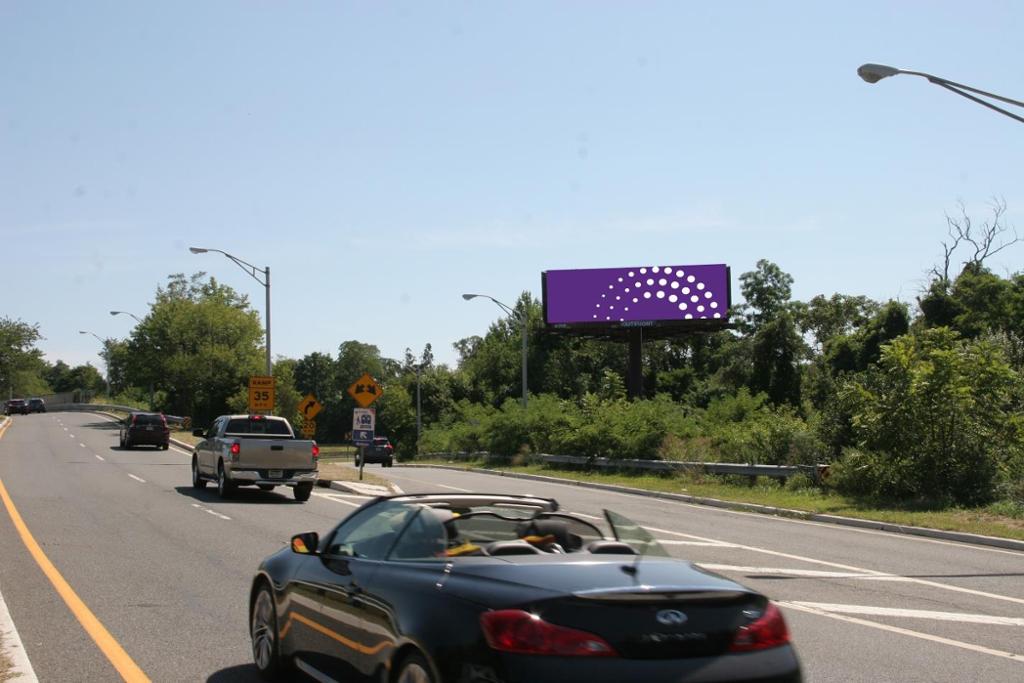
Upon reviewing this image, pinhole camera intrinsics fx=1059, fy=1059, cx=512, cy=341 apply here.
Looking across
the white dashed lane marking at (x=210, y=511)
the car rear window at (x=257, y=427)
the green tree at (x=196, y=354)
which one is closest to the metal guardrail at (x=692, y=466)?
the car rear window at (x=257, y=427)

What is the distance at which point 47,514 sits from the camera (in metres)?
19.4

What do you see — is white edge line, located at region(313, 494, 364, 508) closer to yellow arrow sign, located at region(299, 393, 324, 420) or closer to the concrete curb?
the concrete curb

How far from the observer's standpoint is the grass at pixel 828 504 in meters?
18.7

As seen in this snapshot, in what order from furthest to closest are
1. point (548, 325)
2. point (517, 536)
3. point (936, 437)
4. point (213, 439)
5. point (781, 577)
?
point (548, 325) → point (213, 439) → point (936, 437) → point (781, 577) → point (517, 536)

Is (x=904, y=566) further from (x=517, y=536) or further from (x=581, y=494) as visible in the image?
(x=581, y=494)

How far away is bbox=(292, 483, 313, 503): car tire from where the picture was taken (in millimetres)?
23781

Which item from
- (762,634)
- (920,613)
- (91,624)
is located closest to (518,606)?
(762,634)

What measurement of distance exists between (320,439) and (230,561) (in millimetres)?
129223

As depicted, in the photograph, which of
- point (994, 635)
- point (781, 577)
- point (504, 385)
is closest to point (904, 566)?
point (781, 577)

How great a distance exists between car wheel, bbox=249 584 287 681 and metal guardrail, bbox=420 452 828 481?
20.2m

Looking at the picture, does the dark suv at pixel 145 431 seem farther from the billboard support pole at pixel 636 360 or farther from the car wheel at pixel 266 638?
the car wheel at pixel 266 638

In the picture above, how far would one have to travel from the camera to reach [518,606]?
464cm

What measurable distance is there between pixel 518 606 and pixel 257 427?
72.6ft

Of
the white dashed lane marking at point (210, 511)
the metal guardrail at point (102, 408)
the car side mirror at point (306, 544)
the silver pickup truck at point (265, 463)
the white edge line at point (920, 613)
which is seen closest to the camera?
the car side mirror at point (306, 544)
